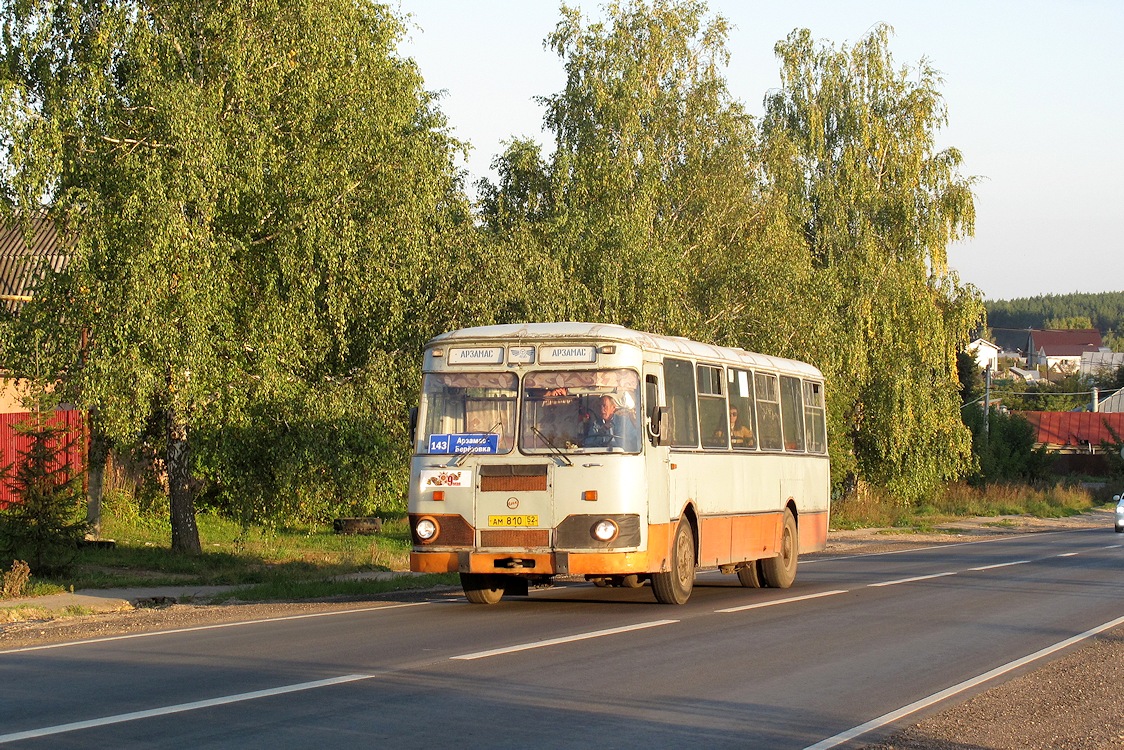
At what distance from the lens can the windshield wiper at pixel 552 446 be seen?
15.7 metres

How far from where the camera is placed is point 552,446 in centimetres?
1579

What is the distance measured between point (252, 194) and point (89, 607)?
7480 mm

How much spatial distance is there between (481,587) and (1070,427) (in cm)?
8593

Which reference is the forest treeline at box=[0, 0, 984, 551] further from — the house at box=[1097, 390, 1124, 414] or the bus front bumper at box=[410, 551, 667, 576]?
the house at box=[1097, 390, 1124, 414]

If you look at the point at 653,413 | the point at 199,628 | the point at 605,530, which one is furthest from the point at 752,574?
the point at 199,628

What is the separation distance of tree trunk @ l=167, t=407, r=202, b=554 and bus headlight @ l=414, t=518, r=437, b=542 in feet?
25.9

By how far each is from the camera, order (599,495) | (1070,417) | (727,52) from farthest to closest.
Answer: (1070,417) → (727,52) → (599,495)

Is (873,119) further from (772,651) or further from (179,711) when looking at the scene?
(179,711)

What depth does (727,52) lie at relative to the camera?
41.8 m

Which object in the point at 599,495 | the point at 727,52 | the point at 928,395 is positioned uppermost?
the point at 727,52

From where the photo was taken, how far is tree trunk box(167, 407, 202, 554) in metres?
23.0

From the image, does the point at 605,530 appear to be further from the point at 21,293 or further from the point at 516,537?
the point at 21,293

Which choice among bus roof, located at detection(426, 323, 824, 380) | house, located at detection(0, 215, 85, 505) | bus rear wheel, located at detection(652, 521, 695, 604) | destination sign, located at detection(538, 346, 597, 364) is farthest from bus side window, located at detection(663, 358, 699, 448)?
house, located at detection(0, 215, 85, 505)

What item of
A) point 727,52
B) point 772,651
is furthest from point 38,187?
point 727,52
